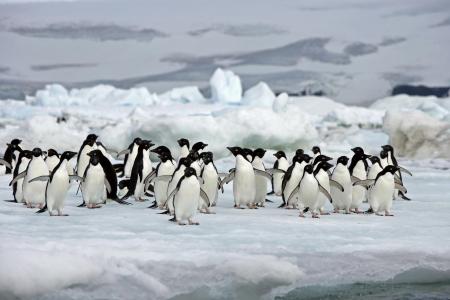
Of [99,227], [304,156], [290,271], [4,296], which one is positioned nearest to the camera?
[4,296]

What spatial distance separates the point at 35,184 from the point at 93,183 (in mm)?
400

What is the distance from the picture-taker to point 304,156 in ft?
17.9

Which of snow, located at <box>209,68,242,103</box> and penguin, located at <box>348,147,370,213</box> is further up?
snow, located at <box>209,68,242,103</box>

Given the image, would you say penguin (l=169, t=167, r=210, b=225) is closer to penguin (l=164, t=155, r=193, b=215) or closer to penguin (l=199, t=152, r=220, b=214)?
penguin (l=164, t=155, r=193, b=215)

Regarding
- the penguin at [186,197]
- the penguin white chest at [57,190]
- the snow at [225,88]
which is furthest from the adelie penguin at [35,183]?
the snow at [225,88]

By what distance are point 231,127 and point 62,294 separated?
9.85 metres

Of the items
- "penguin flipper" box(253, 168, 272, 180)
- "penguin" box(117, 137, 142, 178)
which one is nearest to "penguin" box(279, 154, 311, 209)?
"penguin flipper" box(253, 168, 272, 180)

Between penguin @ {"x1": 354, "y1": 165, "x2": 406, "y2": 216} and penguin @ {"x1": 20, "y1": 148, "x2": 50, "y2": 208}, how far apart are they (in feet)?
7.60

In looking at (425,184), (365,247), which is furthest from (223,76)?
(365,247)

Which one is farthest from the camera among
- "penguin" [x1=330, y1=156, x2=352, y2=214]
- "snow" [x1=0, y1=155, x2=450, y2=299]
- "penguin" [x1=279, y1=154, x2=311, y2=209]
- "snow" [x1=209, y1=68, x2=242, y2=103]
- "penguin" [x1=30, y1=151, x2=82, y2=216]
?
"snow" [x1=209, y1=68, x2=242, y2=103]

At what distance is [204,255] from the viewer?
10.9 ft

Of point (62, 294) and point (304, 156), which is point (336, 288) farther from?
point (304, 156)

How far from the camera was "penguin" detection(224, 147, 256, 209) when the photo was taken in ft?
17.8

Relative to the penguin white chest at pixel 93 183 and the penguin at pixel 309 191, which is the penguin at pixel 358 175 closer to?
the penguin at pixel 309 191
